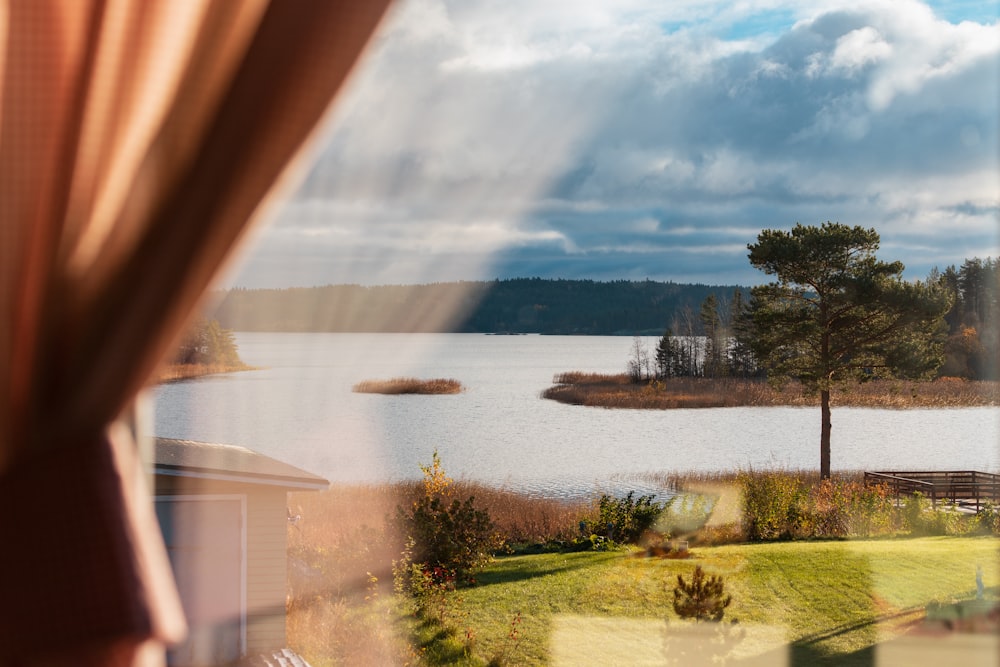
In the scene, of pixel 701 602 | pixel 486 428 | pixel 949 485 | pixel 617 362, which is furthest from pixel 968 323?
pixel 701 602

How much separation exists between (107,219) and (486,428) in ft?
33.0

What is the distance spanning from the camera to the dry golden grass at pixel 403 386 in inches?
430

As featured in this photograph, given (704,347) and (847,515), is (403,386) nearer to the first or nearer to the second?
(704,347)

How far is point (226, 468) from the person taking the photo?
12.0 feet

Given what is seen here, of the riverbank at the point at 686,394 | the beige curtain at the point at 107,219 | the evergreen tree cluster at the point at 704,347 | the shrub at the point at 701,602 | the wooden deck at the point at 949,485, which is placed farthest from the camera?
the evergreen tree cluster at the point at 704,347

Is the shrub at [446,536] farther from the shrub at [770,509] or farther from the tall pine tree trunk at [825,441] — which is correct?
the tall pine tree trunk at [825,441]

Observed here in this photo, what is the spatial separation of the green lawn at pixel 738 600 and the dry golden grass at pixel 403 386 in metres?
5.10

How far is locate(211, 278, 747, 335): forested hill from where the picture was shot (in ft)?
28.1

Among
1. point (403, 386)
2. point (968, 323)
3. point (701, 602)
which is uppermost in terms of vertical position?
point (968, 323)

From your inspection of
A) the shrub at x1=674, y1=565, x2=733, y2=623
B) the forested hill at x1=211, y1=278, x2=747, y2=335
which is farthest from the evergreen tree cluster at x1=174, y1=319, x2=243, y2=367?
the shrub at x1=674, y1=565, x2=733, y2=623

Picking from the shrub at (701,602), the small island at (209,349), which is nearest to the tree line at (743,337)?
the shrub at (701,602)

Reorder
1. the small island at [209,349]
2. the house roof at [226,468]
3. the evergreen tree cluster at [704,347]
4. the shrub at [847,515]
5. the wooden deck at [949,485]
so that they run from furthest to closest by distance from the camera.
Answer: the evergreen tree cluster at [704,347]
the wooden deck at [949,485]
the shrub at [847,515]
the small island at [209,349]
the house roof at [226,468]

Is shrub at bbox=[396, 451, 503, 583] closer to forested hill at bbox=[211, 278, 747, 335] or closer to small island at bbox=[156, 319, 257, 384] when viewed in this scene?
small island at bbox=[156, 319, 257, 384]

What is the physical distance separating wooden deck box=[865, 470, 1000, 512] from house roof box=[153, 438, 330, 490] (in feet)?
17.8
